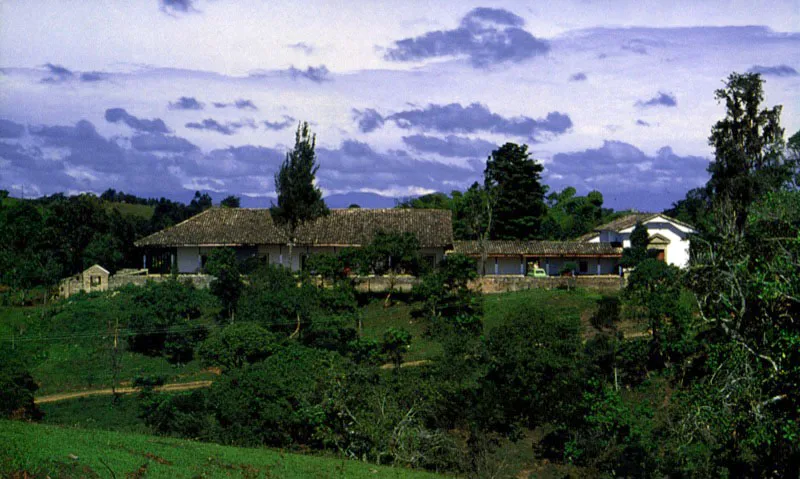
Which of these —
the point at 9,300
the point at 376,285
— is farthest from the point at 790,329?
the point at 9,300

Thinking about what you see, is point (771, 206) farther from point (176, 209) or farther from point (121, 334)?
point (176, 209)

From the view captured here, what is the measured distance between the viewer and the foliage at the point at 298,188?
39250 millimetres

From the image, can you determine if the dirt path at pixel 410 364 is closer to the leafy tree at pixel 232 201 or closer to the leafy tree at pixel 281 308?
the leafy tree at pixel 281 308

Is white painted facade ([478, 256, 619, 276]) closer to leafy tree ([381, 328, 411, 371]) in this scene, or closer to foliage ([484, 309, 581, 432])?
leafy tree ([381, 328, 411, 371])

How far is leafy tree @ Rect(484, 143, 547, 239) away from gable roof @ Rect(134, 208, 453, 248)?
8518 millimetres

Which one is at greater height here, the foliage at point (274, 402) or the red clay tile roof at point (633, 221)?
the red clay tile roof at point (633, 221)

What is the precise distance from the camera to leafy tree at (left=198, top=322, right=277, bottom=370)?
84.3ft

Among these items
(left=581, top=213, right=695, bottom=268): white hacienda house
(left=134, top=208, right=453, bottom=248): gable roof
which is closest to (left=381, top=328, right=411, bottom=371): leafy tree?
(left=134, top=208, right=453, bottom=248): gable roof

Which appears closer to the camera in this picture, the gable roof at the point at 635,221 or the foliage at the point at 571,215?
the gable roof at the point at 635,221

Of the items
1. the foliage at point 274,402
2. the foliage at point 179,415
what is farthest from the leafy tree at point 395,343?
the foliage at point 179,415

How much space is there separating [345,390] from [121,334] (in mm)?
15441

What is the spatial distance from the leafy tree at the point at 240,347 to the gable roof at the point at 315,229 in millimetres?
13630

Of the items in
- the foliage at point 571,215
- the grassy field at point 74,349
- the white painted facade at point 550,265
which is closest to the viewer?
the grassy field at point 74,349

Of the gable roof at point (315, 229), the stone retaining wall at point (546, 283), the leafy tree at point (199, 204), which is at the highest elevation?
the leafy tree at point (199, 204)
